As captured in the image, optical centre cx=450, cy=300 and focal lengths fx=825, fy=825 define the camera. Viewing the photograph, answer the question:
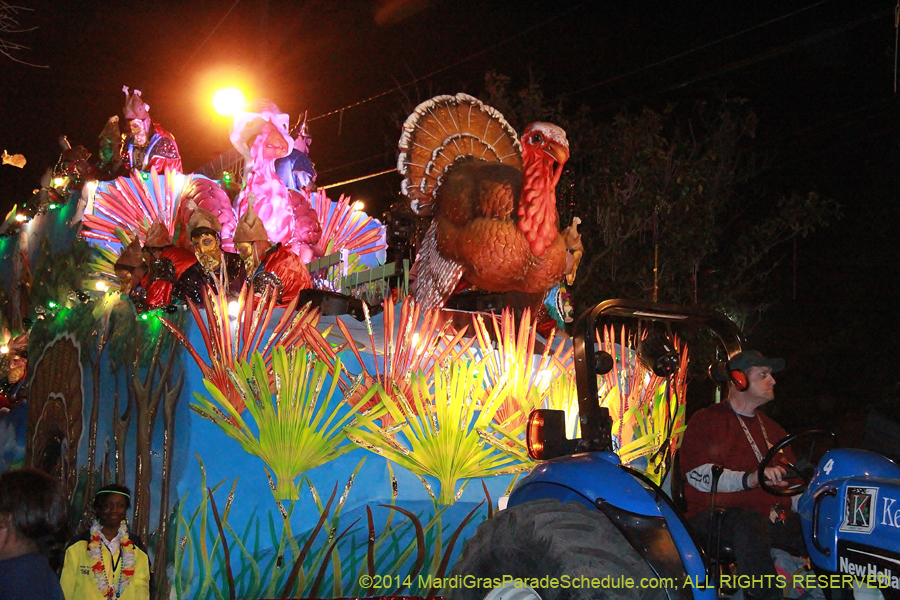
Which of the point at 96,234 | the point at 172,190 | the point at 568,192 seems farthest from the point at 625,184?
the point at 96,234

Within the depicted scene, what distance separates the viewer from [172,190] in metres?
9.09

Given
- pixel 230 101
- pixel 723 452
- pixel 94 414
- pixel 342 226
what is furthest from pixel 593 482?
pixel 342 226

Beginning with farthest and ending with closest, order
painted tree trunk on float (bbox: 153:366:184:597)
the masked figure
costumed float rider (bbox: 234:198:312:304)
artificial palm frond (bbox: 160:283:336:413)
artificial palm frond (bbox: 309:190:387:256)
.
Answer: artificial palm frond (bbox: 309:190:387:256)
the masked figure
costumed float rider (bbox: 234:198:312:304)
artificial palm frond (bbox: 160:283:336:413)
painted tree trunk on float (bbox: 153:366:184:597)

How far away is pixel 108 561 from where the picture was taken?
518 centimetres

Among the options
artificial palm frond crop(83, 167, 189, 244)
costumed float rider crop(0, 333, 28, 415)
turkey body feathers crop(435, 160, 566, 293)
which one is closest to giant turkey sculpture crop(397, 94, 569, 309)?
turkey body feathers crop(435, 160, 566, 293)

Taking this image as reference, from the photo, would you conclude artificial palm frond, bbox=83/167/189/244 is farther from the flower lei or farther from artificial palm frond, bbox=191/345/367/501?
the flower lei

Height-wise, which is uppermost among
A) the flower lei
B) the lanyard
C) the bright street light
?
the bright street light

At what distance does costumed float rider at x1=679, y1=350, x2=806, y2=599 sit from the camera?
3422 mm

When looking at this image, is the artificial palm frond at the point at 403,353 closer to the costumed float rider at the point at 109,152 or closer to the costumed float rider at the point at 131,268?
the costumed float rider at the point at 131,268

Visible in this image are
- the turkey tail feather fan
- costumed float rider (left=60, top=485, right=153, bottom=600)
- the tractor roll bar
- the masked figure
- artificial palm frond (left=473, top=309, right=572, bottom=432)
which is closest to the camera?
the tractor roll bar

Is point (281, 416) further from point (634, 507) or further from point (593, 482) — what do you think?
point (634, 507)

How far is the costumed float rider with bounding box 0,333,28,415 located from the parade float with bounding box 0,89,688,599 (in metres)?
1.57

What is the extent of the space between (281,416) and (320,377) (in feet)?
1.29

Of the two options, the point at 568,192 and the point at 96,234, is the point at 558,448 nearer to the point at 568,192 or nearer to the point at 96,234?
the point at 96,234
